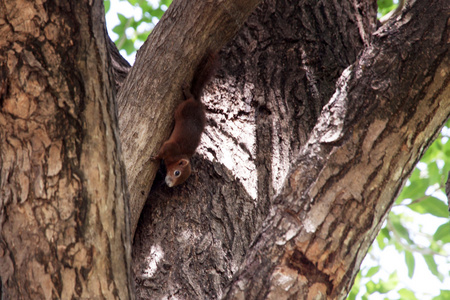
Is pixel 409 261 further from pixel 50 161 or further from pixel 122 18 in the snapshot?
pixel 122 18

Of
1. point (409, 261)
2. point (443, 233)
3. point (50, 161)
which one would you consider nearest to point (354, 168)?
point (50, 161)

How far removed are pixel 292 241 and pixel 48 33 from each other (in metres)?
1.10

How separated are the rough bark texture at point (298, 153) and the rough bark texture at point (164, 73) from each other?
0.32 metres

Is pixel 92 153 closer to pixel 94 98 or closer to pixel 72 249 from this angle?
pixel 94 98

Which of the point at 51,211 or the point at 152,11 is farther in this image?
the point at 152,11

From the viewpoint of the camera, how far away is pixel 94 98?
1.62 m

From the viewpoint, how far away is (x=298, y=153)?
6.81ft

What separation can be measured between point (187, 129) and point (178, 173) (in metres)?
A: 0.29

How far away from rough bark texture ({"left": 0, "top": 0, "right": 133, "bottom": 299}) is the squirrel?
121cm

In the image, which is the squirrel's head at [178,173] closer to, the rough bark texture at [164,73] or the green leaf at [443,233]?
the rough bark texture at [164,73]

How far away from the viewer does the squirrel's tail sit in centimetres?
290

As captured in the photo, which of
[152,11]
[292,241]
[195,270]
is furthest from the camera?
[152,11]

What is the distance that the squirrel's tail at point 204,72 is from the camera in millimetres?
2896

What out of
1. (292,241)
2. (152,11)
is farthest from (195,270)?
(152,11)
